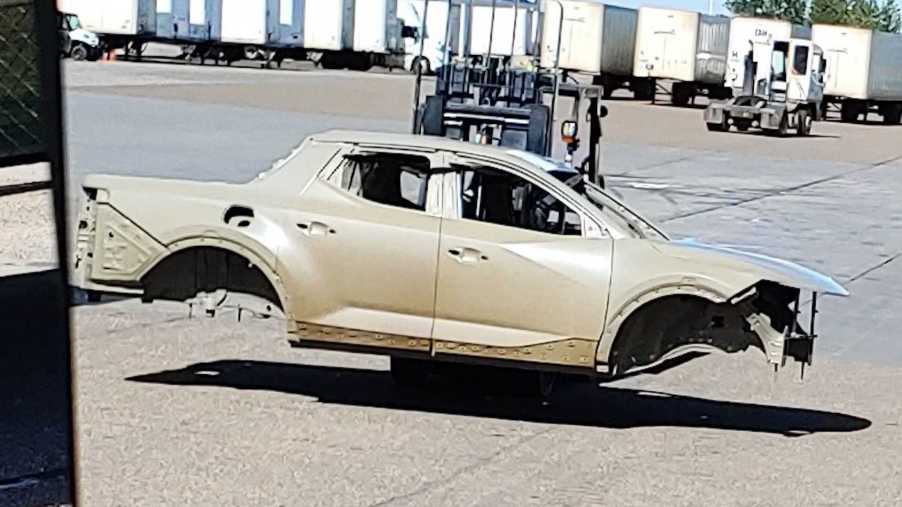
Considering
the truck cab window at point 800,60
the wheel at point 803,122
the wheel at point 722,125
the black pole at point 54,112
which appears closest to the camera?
the black pole at point 54,112

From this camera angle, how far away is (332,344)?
9.39 meters

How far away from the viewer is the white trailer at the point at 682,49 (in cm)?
5788

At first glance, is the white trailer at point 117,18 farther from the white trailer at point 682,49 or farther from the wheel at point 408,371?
the wheel at point 408,371

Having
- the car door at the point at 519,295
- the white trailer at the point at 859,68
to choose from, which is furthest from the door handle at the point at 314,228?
the white trailer at the point at 859,68

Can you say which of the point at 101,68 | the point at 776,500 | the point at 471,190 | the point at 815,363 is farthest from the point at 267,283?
the point at 101,68

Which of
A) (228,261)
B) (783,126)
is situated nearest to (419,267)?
(228,261)

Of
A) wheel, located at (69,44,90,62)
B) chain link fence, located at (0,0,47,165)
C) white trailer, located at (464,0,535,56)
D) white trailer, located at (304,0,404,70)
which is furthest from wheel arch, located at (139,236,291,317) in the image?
white trailer, located at (304,0,404,70)

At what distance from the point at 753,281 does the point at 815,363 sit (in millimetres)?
3016

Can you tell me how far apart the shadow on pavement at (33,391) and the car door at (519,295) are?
2.99 meters

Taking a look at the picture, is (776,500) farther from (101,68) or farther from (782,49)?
(101,68)

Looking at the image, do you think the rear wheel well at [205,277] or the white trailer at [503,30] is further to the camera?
the white trailer at [503,30]

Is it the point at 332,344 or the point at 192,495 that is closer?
the point at 192,495

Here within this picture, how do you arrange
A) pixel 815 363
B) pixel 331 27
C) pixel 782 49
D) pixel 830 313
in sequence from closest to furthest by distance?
pixel 815 363 → pixel 830 313 → pixel 782 49 → pixel 331 27

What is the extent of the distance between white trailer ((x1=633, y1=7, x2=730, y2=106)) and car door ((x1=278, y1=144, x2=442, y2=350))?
1948 inches
